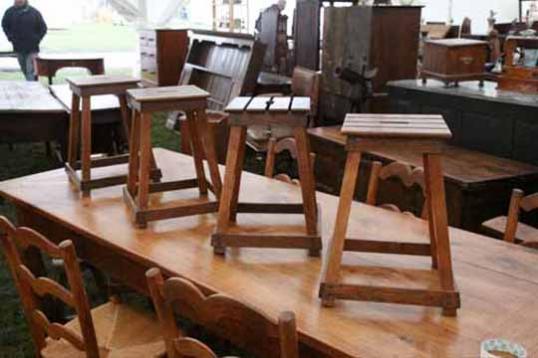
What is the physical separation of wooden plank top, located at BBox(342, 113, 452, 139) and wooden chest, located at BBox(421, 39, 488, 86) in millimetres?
2291

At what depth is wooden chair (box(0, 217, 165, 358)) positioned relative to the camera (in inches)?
56.8

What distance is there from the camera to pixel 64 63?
20.9 ft

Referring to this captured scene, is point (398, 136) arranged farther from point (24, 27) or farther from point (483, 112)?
point (24, 27)

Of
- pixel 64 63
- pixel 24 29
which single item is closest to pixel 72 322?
pixel 64 63

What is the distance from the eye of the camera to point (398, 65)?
14.1ft

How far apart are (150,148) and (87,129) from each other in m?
0.36

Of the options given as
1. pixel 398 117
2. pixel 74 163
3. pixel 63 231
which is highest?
pixel 398 117

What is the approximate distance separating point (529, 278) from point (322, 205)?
27.3 inches

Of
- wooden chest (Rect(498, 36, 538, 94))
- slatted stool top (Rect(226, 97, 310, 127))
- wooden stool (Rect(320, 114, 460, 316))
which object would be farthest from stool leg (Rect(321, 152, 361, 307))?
wooden chest (Rect(498, 36, 538, 94))

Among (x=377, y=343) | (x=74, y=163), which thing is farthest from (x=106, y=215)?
(x=377, y=343)

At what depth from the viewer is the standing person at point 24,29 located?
25.7 feet

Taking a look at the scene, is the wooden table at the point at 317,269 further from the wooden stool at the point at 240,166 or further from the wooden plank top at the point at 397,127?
the wooden plank top at the point at 397,127

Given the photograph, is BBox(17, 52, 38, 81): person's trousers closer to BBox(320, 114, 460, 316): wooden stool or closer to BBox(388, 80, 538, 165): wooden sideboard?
BBox(388, 80, 538, 165): wooden sideboard

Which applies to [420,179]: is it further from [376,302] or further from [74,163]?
[74,163]
